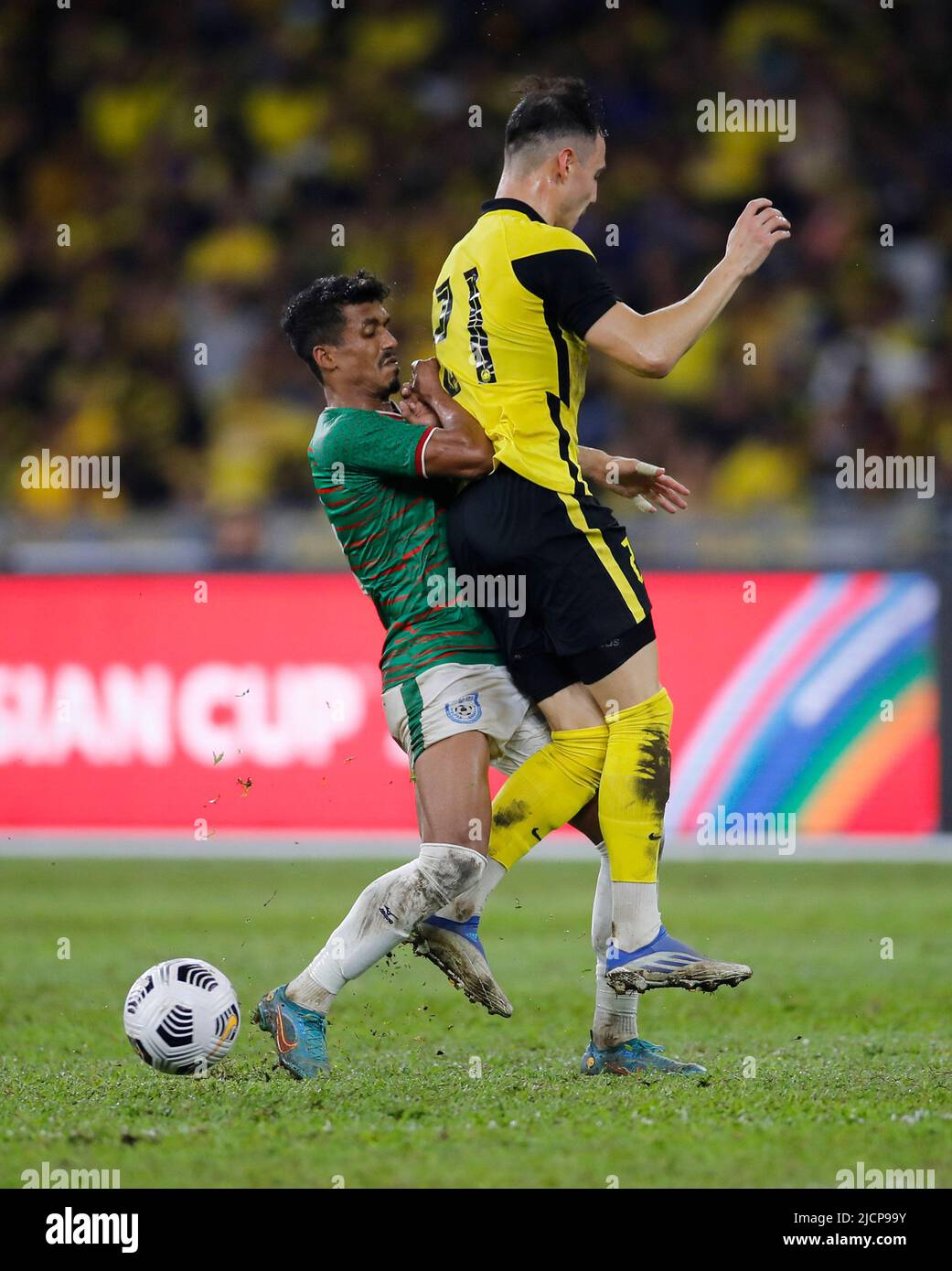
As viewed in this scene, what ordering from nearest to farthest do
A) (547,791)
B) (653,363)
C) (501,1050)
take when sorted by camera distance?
(653,363), (547,791), (501,1050)

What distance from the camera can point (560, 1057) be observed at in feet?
16.6

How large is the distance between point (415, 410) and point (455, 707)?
82cm

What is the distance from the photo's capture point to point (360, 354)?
4863 millimetres

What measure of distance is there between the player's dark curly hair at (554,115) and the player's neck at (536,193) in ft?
0.31

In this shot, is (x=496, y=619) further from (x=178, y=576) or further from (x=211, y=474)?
(x=211, y=474)

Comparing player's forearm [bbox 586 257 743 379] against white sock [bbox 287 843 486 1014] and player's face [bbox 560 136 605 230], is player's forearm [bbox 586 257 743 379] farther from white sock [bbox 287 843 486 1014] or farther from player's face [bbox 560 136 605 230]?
white sock [bbox 287 843 486 1014]

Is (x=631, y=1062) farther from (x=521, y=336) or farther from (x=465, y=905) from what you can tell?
(x=521, y=336)

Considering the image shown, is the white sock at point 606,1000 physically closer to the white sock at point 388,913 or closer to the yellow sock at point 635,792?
the yellow sock at point 635,792

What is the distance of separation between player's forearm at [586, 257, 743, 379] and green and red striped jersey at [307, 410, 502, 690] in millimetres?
637

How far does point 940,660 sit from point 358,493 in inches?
220

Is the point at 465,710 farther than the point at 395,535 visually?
No

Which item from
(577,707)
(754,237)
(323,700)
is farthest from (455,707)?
(323,700)

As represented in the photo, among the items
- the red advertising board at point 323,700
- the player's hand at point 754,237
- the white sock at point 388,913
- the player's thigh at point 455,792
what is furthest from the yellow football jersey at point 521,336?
the red advertising board at point 323,700

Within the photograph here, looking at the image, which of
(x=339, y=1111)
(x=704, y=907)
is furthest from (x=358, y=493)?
(x=704, y=907)
